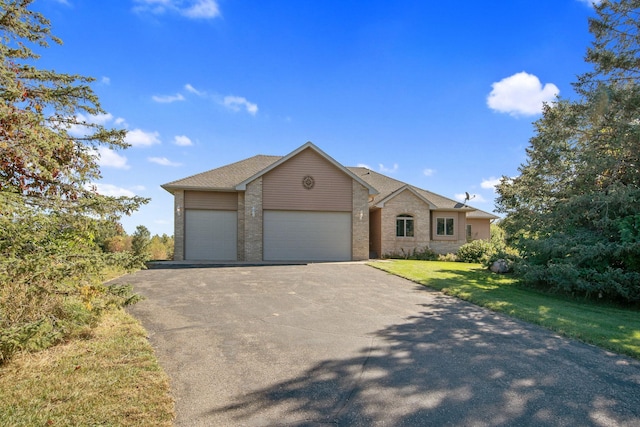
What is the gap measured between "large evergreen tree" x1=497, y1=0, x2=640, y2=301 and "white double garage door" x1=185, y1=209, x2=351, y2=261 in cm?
937

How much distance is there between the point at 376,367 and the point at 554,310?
5950 mm

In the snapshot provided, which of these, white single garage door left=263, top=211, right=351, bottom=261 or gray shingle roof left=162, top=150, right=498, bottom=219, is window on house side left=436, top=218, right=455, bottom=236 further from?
white single garage door left=263, top=211, right=351, bottom=261

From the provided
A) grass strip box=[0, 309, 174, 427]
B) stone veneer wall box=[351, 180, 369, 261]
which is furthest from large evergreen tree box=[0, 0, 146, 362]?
stone veneer wall box=[351, 180, 369, 261]

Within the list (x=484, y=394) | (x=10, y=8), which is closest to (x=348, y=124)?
(x=10, y=8)

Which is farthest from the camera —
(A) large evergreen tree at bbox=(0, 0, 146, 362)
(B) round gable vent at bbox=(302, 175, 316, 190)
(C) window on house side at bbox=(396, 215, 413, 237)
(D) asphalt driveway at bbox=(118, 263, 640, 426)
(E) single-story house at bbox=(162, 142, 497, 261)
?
(C) window on house side at bbox=(396, 215, 413, 237)

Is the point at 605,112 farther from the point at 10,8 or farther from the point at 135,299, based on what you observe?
the point at 10,8

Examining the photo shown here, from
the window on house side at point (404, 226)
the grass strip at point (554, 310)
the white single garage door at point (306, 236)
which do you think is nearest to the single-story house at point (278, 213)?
the white single garage door at point (306, 236)

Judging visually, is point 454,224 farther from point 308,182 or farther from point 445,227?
point 308,182

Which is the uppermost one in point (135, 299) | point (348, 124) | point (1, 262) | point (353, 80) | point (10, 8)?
point (353, 80)

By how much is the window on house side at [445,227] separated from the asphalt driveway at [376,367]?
50.8 ft

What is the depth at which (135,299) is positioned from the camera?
17.9 feet

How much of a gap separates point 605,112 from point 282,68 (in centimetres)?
1146

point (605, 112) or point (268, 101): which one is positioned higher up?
point (268, 101)

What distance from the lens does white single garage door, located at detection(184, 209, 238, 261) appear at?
744 inches
